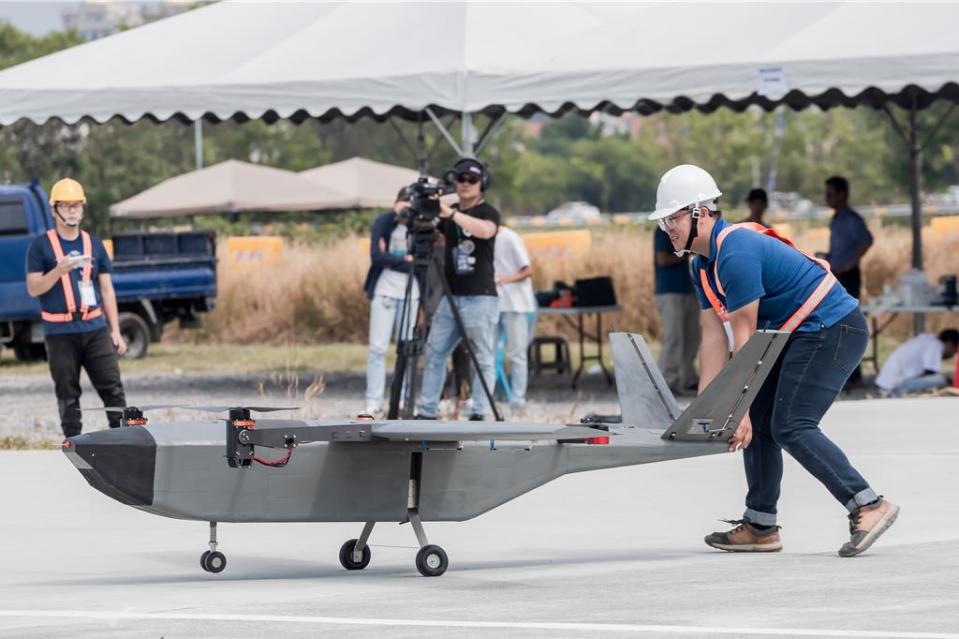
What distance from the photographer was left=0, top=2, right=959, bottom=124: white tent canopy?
47.8ft

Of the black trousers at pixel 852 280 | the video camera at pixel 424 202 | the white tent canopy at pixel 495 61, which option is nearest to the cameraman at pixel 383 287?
the white tent canopy at pixel 495 61

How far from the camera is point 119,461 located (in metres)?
7.49

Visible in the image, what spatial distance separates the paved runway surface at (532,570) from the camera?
258 inches

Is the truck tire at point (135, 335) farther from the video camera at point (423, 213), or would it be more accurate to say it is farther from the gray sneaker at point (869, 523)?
the gray sneaker at point (869, 523)

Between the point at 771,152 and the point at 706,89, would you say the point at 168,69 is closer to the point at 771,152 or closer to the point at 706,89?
the point at 706,89

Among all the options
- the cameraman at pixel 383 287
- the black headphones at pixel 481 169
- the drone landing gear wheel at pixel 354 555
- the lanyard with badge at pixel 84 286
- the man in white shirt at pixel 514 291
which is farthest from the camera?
the man in white shirt at pixel 514 291

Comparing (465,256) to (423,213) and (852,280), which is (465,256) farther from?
(852,280)

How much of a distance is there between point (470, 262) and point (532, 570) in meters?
5.49

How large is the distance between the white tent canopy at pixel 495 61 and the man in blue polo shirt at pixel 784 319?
6677 mm

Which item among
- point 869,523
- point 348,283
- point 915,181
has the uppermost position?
point 915,181

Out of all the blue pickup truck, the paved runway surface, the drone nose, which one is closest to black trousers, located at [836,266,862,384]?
the paved runway surface

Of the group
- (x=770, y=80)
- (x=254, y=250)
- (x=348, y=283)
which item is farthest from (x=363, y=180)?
(x=770, y=80)

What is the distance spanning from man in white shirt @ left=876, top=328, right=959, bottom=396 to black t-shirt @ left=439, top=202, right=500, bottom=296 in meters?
4.85

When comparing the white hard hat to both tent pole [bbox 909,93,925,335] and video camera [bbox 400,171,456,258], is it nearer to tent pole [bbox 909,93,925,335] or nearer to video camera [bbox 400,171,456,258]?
video camera [bbox 400,171,456,258]
